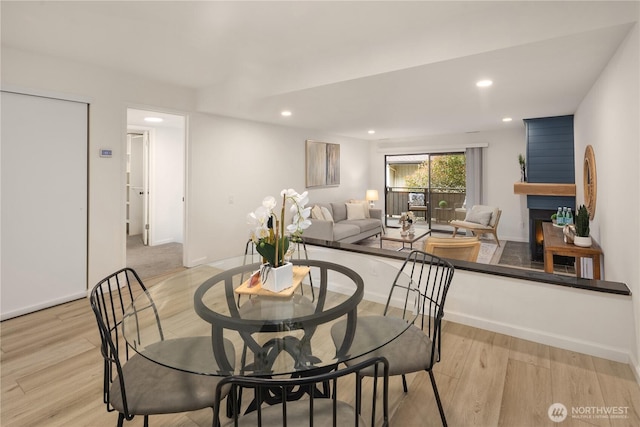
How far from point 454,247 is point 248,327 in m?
2.24

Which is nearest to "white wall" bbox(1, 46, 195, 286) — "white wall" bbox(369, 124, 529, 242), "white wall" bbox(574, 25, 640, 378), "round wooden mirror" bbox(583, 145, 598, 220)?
"white wall" bbox(574, 25, 640, 378)

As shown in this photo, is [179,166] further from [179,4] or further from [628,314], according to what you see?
[628,314]

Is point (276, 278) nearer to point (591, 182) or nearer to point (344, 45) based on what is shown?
point (344, 45)

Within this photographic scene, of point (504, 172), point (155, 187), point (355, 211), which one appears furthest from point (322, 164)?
point (504, 172)

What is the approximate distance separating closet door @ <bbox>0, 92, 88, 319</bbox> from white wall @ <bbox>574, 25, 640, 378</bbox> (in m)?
4.56

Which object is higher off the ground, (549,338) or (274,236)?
(274,236)

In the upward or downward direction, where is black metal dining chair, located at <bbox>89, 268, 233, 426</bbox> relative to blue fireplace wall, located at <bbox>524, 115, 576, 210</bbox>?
A: downward

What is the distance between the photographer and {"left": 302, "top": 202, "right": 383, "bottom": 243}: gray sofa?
523 centimetres

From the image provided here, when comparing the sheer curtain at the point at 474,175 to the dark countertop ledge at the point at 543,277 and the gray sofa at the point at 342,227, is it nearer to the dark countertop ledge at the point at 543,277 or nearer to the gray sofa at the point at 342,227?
the gray sofa at the point at 342,227

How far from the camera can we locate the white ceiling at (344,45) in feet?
7.16

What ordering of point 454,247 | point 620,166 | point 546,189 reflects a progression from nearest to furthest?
point 620,166
point 454,247
point 546,189

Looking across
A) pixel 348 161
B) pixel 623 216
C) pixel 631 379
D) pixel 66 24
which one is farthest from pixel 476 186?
pixel 66 24

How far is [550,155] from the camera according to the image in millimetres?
4836

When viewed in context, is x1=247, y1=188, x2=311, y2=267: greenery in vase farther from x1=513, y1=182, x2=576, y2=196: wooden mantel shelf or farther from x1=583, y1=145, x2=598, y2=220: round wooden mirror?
x1=513, y1=182, x2=576, y2=196: wooden mantel shelf
